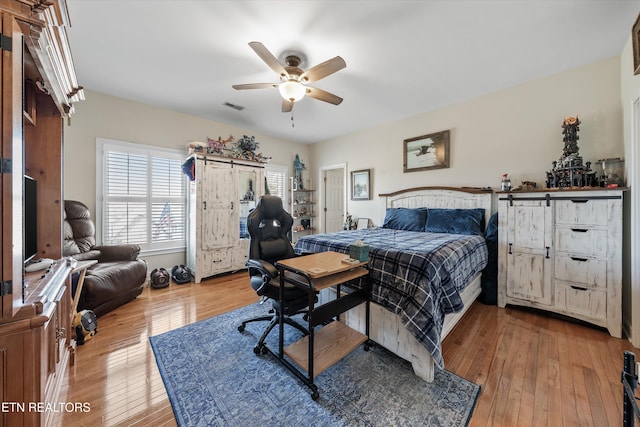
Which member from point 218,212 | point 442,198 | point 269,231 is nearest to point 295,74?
point 269,231

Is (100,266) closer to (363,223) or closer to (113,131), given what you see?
(113,131)

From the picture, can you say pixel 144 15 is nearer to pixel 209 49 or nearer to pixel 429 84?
pixel 209 49

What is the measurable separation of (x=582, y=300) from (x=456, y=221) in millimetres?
→ 1370

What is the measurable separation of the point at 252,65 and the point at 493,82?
9.74 ft

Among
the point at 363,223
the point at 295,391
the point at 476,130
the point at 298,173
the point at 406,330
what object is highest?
the point at 476,130

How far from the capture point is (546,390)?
154 centimetres

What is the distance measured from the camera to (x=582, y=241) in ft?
7.73

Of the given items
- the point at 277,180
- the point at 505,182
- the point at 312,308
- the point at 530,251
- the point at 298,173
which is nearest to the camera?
the point at 312,308

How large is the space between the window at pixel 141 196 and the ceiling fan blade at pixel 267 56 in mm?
2704

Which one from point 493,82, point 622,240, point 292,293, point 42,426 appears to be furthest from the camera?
point 493,82

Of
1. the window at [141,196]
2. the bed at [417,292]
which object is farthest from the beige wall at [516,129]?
the window at [141,196]

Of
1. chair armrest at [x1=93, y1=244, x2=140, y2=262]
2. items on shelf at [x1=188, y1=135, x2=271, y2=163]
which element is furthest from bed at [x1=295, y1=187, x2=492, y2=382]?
items on shelf at [x1=188, y1=135, x2=271, y2=163]

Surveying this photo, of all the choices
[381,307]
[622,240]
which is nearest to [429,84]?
[622,240]

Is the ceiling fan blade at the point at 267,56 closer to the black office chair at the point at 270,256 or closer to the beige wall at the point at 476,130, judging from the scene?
the black office chair at the point at 270,256
